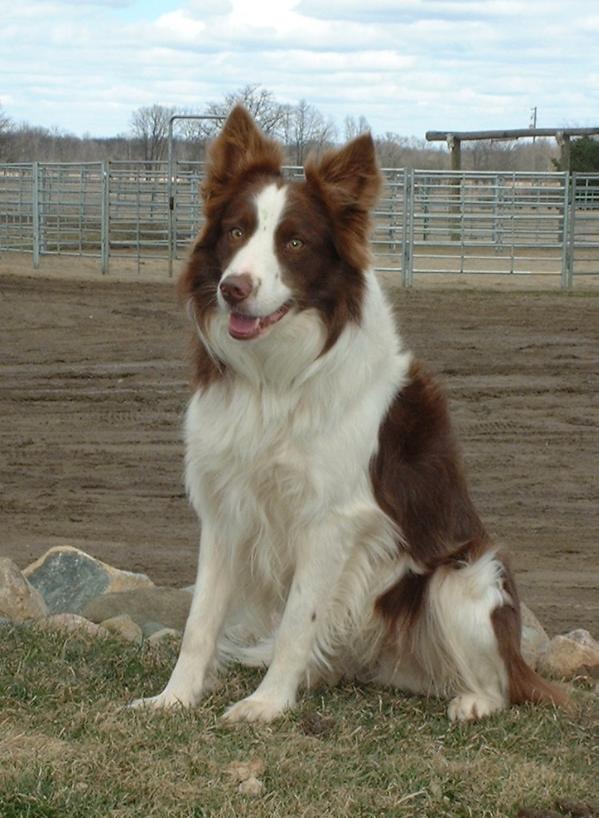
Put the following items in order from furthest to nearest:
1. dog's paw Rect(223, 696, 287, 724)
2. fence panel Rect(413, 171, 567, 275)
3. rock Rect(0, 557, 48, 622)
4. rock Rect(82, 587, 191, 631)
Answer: fence panel Rect(413, 171, 567, 275), rock Rect(82, 587, 191, 631), rock Rect(0, 557, 48, 622), dog's paw Rect(223, 696, 287, 724)

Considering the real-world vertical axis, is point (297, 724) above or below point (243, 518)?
below

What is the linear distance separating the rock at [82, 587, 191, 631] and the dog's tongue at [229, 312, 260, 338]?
7.72 feet

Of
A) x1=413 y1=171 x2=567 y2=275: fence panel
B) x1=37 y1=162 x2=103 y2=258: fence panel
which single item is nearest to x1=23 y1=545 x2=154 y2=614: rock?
x1=413 y1=171 x2=567 y2=275: fence panel

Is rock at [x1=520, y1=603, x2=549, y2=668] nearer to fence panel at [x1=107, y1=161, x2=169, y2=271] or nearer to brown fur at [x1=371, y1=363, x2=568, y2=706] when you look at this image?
brown fur at [x1=371, y1=363, x2=568, y2=706]

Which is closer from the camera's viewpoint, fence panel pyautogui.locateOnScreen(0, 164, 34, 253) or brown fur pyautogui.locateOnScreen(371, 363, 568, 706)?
brown fur pyautogui.locateOnScreen(371, 363, 568, 706)

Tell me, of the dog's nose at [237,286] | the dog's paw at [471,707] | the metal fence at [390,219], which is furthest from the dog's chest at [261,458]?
the metal fence at [390,219]

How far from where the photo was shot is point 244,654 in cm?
593

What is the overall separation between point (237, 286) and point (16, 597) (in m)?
2.46

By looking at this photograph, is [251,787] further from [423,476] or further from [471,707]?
[423,476]

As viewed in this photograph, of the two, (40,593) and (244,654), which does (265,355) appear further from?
(40,593)

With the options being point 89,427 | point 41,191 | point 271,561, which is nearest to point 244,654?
point 271,561

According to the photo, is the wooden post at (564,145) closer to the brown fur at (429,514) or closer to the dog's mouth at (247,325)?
the brown fur at (429,514)

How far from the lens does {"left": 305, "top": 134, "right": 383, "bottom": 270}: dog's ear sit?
17.3 ft

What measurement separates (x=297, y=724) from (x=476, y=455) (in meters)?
6.95
